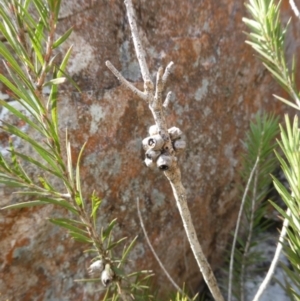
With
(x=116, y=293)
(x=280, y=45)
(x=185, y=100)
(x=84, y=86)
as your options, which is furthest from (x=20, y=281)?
(x=280, y=45)

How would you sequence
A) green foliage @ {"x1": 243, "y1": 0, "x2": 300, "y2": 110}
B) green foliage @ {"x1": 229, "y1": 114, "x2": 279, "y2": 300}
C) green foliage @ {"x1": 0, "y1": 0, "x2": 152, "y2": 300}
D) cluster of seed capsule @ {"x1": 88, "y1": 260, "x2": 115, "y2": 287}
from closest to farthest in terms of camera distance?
green foliage @ {"x1": 0, "y1": 0, "x2": 152, "y2": 300} → cluster of seed capsule @ {"x1": 88, "y1": 260, "x2": 115, "y2": 287} → green foliage @ {"x1": 243, "y1": 0, "x2": 300, "y2": 110} → green foliage @ {"x1": 229, "y1": 114, "x2": 279, "y2": 300}

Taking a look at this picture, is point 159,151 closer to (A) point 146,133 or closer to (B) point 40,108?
(B) point 40,108

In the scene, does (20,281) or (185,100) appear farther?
(185,100)

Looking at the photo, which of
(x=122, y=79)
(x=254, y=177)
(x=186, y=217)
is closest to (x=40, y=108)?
(x=122, y=79)

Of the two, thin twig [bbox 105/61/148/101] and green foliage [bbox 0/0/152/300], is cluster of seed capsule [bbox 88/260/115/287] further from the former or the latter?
thin twig [bbox 105/61/148/101]

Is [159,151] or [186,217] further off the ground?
[159,151]

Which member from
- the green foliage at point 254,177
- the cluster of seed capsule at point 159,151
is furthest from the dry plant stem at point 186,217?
the green foliage at point 254,177

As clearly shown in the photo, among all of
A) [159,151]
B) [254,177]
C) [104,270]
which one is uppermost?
[159,151]

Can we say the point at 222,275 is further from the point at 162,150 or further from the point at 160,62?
the point at 162,150

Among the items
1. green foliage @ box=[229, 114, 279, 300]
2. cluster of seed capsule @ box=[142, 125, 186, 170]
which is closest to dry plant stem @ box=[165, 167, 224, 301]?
cluster of seed capsule @ box=[142, 125, 186, 170]
